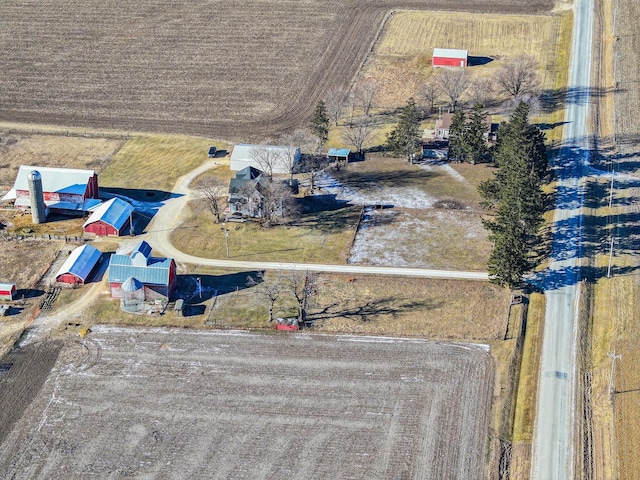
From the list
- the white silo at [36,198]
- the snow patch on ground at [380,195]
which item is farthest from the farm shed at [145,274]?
the snow patch on ground at [380,195]

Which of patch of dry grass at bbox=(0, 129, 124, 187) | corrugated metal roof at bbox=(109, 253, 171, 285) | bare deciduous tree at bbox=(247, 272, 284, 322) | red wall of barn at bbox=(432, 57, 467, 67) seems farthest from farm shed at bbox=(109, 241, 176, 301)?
red wall of barn at bbox=(432, 57, 467, 67)

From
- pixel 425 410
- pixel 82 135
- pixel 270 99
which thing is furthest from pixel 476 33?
pixel 425 410

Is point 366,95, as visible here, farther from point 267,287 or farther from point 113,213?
point 267,287

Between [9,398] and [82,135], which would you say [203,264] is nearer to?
[9,398]

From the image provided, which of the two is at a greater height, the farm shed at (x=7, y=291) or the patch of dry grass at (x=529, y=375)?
the farm shed at (x=7, y=291)

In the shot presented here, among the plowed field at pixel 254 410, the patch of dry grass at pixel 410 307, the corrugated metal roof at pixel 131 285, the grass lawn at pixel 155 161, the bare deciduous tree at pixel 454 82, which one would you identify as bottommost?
the plowed field at pixel 254 410

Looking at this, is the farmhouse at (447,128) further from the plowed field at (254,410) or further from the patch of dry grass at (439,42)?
the plowed field at (254,410)
